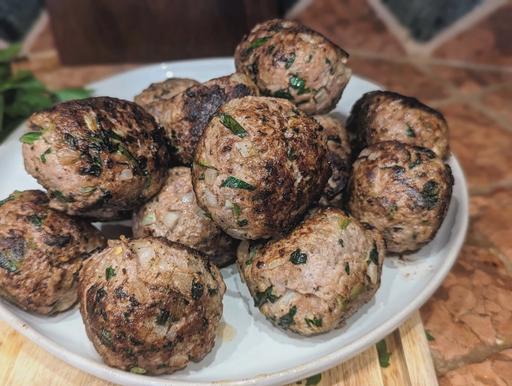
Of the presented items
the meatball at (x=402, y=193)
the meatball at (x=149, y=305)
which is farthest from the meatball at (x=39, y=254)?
the meatball at (x=402, y=193)

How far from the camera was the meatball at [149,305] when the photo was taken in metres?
1.24

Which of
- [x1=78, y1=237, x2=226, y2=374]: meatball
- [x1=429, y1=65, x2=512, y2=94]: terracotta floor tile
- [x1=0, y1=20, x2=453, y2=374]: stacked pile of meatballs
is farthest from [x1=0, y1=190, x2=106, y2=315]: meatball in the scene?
[x1=429, y1=65, x2=512, y2=94]: terracotta floor tile

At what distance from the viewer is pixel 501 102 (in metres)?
2.89

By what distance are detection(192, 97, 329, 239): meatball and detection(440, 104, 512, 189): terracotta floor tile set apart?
126 cm

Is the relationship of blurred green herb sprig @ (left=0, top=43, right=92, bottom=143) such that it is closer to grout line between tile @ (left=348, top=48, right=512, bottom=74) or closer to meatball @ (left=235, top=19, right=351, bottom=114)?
meatball @ (left=235, top=19, right=351, bottom=114)

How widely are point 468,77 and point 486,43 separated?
316 mm

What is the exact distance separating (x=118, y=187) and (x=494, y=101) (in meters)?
2.25

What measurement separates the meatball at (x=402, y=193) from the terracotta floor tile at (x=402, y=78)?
1.56 m

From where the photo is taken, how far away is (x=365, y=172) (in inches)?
61.3

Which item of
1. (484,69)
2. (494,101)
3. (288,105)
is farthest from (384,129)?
(484,69)

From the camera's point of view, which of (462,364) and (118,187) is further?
(462,364)

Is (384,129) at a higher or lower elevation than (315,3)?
higher

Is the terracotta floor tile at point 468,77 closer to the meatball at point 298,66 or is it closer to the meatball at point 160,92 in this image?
the meatball at point 298,66

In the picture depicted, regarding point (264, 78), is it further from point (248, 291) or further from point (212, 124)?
point (248, 291)
